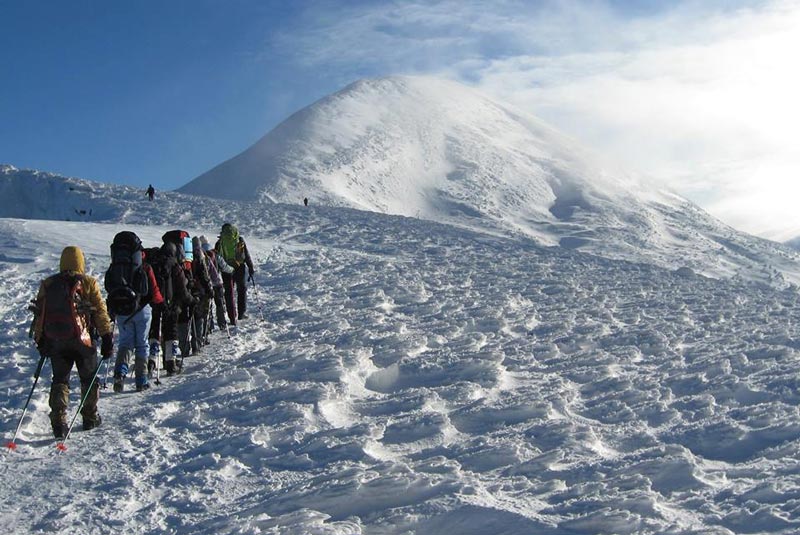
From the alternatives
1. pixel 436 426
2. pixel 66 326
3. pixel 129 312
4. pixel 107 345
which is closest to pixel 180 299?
pixel 129 312

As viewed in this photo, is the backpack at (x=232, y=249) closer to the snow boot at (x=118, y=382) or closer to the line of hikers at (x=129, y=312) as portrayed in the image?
the line of hikers at (x=129, y=312)

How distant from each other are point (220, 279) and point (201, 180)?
3071 inches

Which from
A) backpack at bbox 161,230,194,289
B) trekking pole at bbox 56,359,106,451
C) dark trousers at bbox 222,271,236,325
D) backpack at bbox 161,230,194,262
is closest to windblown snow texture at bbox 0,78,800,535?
trekking pole at bbox 56,359,106,451

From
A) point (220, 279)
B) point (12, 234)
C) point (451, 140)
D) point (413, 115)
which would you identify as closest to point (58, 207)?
point (12, 234)

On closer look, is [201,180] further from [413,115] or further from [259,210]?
[259,210]

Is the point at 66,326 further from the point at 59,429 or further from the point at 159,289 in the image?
the point at 159,289

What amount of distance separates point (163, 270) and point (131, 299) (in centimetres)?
124

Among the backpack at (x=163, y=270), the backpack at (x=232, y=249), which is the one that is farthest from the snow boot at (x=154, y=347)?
the backpack at (x=232, y=249)

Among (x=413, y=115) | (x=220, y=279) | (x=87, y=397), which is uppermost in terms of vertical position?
(x=413, y=115)

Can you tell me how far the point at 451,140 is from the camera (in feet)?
307

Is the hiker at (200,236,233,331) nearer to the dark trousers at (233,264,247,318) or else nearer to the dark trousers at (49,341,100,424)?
the dark trousers at (233,264,247,318)

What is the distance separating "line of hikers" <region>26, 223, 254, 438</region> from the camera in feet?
23.3

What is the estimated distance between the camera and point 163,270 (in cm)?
959

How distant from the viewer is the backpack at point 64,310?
7051 mm
